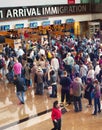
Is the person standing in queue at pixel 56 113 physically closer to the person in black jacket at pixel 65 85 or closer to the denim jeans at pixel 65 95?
the person in black jacket at pixel 65 85

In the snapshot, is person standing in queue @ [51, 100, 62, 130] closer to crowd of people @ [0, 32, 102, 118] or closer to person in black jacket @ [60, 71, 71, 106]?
crowd of people @ [0, 32, 102, 118]

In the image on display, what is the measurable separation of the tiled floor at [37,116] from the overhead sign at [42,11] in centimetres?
1012

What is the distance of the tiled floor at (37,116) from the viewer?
11461 millimetres

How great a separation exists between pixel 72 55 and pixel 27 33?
1198 cm

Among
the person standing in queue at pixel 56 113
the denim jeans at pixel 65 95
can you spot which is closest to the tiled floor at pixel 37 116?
the denim jeans at pixel 65 95

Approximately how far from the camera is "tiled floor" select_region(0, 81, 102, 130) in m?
11.5

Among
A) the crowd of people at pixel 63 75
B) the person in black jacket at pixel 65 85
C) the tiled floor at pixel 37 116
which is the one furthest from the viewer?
the person in black jacket at pixel 65 85

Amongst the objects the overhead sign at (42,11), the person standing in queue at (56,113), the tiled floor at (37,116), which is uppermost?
the overhead sign at (42,11)

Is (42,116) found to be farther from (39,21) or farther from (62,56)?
(39,21)

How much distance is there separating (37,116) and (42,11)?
48.7 ft

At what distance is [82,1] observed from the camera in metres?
29.9

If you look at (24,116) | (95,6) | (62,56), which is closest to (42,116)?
(24,116)

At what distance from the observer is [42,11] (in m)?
26.0

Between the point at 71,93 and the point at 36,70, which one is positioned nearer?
the point at 71,93
